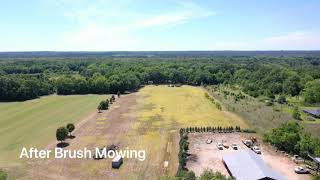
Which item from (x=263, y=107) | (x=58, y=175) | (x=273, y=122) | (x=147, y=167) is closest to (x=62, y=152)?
(x=58, y=175)

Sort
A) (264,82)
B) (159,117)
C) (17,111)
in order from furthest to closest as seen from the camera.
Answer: (264,82), (17,111), (159,117)

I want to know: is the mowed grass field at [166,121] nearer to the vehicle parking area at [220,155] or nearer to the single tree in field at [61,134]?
the vehicle parking area at [220,155]

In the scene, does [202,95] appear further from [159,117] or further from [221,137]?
[221,137]

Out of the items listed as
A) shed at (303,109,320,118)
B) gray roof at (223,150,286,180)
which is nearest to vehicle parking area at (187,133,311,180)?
gray roof at (223,150,286,180)

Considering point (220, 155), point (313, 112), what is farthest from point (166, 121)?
point (313, 112)

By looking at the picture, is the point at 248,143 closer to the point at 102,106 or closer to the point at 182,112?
the point at 182,112

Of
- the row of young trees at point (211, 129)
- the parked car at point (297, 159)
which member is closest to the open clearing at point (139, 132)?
the row of young trees at point (211, 129)
